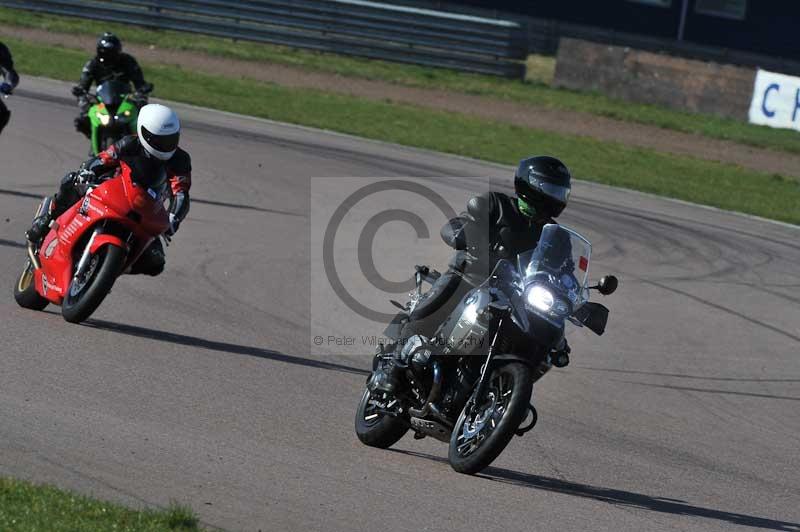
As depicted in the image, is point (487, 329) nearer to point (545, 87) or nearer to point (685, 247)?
point (685, 247)

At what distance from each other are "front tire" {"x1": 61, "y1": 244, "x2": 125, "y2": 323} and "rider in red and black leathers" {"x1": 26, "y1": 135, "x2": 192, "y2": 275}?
379 millimetres

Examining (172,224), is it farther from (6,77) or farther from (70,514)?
(6,77)

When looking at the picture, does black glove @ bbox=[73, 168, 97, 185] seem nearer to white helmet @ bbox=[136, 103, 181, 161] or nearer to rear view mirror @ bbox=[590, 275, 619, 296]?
white helmet @ bbox=[136, 103, 181, 161]

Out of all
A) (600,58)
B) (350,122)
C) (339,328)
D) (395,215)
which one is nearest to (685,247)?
(395,215)

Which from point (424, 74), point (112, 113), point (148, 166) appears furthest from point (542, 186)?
point (424, 74)

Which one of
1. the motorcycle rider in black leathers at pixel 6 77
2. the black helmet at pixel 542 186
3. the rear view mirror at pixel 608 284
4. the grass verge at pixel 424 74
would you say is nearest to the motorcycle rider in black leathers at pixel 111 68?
the motorcycle rider in black leathers at pixel 6 77

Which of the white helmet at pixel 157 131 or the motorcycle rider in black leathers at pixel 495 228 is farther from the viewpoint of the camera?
the white helmet at pixel 157 131

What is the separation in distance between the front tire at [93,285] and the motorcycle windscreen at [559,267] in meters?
3.17

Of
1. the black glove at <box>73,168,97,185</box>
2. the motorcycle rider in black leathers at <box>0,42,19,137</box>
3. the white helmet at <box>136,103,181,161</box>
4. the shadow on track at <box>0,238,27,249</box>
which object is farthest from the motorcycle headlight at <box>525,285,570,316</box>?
the motorcycle rider in black leathers at <box>0,42,19,137</box>

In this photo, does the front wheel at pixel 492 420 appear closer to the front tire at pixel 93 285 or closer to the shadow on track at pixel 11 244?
the front tire at pixel 93 285

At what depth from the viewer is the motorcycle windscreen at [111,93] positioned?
14.4 m

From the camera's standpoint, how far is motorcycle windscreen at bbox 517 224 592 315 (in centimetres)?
655

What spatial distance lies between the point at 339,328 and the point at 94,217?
92.3 inches

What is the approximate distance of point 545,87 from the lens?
2991 centimetres
